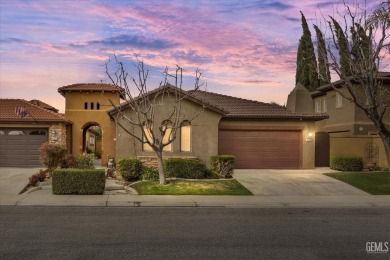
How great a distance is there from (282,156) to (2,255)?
20.1 m

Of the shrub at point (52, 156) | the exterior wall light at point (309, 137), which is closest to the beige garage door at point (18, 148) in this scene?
the shrub at point (52, 156)

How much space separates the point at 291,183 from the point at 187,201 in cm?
684

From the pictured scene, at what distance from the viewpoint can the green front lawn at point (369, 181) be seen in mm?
18219

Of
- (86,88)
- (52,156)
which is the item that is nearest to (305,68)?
(86,88)

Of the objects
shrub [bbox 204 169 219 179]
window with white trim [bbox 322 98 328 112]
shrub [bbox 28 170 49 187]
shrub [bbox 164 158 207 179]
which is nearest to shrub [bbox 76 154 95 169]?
shrub [bbox 28 170 49 187]

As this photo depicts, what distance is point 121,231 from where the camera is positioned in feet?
32.9

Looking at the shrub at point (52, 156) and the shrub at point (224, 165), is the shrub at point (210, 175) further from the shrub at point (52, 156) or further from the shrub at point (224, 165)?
the shrub at point (52, 156)

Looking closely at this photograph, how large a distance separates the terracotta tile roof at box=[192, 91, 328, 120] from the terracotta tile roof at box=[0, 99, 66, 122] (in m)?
9.58

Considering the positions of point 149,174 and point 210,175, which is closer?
point 149,174

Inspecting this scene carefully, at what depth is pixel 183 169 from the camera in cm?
2027

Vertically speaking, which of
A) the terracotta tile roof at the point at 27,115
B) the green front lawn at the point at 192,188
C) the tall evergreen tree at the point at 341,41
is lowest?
the green front lawn at the point at 192,188

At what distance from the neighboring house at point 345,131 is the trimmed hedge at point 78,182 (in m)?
16.1

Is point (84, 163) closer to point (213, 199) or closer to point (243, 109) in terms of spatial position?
point (213, 199)

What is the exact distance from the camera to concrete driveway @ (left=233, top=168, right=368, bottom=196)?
17745mm
